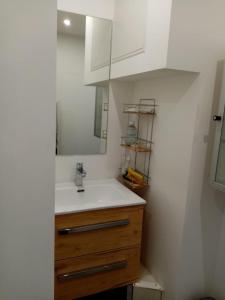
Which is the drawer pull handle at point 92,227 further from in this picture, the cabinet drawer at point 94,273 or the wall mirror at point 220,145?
the wall mirror at point 220,145

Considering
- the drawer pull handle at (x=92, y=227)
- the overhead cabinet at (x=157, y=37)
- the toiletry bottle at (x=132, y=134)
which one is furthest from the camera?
the toiletry bottle at (x=132, y=134)

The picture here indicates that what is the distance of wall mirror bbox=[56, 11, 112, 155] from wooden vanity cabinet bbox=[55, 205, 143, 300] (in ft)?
1.99

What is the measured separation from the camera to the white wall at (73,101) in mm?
1748

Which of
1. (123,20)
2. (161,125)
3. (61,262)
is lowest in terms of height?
(61,262)

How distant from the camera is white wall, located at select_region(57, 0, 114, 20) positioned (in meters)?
1.68

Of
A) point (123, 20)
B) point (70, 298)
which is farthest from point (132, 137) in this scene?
point (70, 298)

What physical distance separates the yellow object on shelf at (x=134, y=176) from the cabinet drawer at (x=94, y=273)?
497mm

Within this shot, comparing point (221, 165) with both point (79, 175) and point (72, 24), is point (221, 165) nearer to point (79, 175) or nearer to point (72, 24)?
point (79, 175)

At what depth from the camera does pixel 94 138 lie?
6.40ft

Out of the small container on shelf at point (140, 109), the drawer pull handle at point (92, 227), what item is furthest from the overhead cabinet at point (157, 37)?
the drawer pull handle at point (92, 227)

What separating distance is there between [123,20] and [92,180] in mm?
1244

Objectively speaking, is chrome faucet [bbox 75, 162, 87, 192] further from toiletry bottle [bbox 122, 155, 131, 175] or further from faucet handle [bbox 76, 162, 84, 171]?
toiletry bottle [bbox 122, 155, 131, 175]

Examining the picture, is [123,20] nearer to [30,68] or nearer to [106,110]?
[106,110]

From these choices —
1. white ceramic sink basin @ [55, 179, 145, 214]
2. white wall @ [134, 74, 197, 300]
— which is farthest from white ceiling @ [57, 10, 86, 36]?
white ceramic sink basin @ [55, 179, 145, 214]
